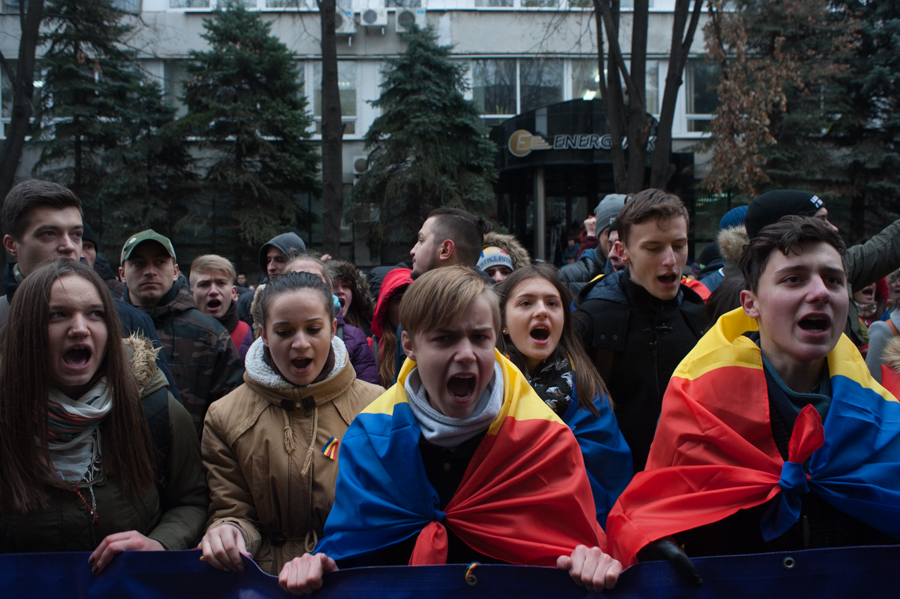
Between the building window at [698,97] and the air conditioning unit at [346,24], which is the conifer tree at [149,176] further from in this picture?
the building window at [698,97]

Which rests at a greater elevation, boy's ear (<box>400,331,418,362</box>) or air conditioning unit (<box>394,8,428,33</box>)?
air conditioning unit (<box>394,8,428,33</box>)

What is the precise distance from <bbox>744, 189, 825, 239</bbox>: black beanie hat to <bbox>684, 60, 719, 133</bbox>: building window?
1833 centimetres

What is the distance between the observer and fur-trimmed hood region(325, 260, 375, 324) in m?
5.14

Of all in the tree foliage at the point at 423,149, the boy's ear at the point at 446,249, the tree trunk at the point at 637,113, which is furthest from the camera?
the tree foliage at the point at 423,149

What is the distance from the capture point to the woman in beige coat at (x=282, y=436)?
8.46ft

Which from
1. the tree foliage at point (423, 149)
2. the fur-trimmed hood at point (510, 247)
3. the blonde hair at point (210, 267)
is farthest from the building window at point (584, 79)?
the blonde hair at point (210, 267)

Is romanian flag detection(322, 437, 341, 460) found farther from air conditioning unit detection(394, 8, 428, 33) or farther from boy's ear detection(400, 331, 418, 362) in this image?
air conditioning unit detection(394, 8, 428, 33)

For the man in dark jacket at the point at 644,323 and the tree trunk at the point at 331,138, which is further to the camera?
the tree trunk at the point at 331,138

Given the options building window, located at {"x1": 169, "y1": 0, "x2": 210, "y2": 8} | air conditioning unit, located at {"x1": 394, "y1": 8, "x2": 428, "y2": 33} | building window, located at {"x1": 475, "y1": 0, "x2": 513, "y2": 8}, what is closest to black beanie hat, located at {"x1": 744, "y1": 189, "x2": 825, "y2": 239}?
air conditioning unit, located at {"x1": 394, "y1": 8, "x2": 428, "y2": 33}

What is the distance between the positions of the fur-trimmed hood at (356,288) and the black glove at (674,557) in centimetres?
352

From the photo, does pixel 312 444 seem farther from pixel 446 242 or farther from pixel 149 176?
pixel 149 176

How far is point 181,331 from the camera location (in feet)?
12.1

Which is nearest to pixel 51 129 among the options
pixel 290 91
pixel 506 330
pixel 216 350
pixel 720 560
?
pixel 290 91

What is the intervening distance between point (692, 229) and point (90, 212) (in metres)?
17.2
